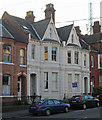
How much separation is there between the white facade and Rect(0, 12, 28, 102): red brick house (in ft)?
2.61

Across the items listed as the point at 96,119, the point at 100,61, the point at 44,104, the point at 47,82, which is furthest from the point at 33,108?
the point at 100,61

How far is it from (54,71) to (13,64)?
21.5ft

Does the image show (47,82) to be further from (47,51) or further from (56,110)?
(56,110)

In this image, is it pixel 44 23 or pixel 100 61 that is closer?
pixel 44 23

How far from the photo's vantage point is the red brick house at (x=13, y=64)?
86.9 feet

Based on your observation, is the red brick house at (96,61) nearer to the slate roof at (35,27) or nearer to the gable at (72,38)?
the gable at (72,38)

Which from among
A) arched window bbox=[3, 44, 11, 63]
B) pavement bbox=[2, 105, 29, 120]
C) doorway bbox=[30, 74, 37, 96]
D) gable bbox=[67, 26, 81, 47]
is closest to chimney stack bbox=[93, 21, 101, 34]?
gable bbox=[67, 26, 81, 47]

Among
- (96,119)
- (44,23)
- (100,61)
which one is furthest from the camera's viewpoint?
(100,61)

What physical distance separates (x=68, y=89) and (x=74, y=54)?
517cm

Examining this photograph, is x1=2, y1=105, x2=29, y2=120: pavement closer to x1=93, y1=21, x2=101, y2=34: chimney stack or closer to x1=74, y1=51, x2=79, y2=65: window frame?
x1=74, y1=51, x2=79, y2=65: window frame

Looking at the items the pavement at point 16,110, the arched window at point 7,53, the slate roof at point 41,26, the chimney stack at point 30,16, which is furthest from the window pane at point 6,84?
the chimney stack at point 30,16

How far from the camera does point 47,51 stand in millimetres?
31516

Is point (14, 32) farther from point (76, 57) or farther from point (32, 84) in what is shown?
point (76, 57)

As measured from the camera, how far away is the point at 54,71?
3191cm
